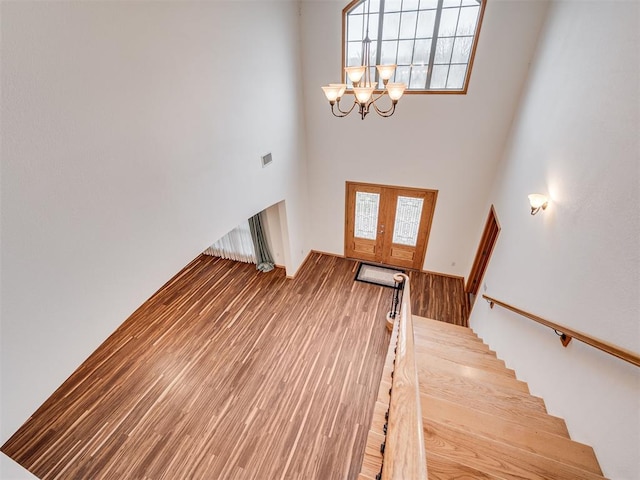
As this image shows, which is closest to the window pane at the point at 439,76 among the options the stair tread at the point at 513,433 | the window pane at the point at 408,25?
the window pane at the point at 408,25

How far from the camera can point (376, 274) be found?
22.5 ft

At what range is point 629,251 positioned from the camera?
1.75m

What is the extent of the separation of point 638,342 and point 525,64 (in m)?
4.53

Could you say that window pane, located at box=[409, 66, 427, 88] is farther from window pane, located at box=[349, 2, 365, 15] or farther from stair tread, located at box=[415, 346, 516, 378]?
stair tread, located at box=[415, 346, 516, 378]

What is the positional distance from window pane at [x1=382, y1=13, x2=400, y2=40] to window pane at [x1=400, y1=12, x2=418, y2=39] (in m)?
0.08

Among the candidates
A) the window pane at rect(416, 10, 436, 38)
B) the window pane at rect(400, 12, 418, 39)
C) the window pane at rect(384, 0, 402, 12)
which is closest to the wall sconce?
the window pane at rect(416, 10, 436, 38)

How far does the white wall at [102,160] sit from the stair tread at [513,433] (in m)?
2.79

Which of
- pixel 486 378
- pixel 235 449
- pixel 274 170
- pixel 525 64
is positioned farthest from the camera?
pixel 274 170

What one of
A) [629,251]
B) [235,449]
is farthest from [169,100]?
[235,449]

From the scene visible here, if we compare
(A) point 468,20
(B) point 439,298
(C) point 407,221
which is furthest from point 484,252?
(A) point 468,20

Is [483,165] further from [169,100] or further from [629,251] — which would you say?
[169,100]

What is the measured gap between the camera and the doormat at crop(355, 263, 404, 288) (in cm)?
656

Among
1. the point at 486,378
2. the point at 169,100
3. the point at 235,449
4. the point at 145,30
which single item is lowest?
the point at 235,449

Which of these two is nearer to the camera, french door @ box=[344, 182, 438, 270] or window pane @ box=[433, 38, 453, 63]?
window pane @ box=[433, 38, 453, 63]
